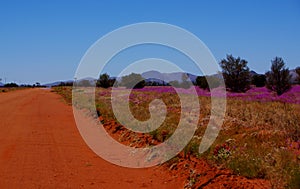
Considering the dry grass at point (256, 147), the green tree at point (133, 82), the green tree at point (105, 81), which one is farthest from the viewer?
the green tree at point (105, 81)

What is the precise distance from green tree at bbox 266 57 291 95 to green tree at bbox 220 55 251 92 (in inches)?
153

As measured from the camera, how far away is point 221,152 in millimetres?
7109

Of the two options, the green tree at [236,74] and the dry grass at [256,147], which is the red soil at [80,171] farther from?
the green tree at [236,74]

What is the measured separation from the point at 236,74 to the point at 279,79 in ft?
19.7

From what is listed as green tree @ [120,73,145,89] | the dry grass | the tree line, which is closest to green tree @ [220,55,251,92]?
the tree line

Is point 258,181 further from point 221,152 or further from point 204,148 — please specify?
point 204,148

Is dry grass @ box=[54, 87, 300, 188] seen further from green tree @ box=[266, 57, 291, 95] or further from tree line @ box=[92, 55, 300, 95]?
green tree @ box=[266, 57, 291, 95]

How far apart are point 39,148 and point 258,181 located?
5815 millimetres

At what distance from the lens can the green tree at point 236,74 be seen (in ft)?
123

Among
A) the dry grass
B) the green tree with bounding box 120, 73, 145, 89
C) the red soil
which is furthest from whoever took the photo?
the green tree with bounding box 120, 73, 145, 89

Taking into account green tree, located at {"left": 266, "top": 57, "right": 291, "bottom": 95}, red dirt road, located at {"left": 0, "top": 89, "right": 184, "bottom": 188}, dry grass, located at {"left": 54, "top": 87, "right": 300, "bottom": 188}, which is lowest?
red dirt road, located at {"left": 0, "top": 89, "right": 184, "bottom": 188}

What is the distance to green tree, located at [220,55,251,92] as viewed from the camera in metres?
37.5

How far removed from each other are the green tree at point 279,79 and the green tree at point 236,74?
390 centimetres

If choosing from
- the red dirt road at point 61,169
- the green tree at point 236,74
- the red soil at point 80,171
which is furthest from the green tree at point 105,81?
the red soil at point 80,171
